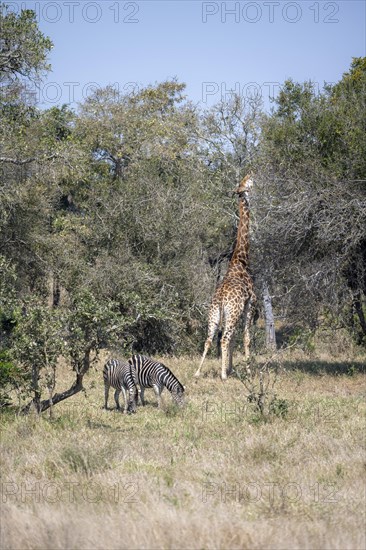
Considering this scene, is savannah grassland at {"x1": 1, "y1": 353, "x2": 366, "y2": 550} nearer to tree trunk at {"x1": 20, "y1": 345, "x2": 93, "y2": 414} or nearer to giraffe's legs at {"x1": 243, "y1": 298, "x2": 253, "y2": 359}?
tree trunk at {"x1": 20, "y1": 345, "x2": 93, "y2": 414}

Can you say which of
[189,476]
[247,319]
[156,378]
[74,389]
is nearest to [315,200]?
[247,319]

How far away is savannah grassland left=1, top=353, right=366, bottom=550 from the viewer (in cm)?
685

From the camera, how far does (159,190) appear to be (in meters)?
22.9

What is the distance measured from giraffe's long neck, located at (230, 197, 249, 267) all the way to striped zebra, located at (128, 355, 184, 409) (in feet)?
14.8

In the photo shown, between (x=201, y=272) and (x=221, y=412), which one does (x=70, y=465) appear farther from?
(x=201, y=272)

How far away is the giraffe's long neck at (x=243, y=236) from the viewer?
60.6ft

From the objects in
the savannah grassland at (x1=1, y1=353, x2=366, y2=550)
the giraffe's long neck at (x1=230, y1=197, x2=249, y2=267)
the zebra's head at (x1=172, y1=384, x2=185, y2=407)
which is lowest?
the savannah grassland at (x1=1, y1=353, x2=366, y2=550)

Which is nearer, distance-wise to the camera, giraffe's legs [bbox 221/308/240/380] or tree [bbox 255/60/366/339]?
tree [bbox 255/60/366/339]

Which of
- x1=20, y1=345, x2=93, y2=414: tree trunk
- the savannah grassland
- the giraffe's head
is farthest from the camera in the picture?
the giraffe's head

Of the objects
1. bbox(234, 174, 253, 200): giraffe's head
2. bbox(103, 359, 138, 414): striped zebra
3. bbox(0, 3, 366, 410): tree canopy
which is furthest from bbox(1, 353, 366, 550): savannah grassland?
bbox(234, 174, 253, 200): giraffe's head

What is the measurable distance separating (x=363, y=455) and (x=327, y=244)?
775cm

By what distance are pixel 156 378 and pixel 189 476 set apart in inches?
216

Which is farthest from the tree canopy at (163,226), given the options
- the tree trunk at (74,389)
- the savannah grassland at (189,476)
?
the savannah grassland at (189,476)

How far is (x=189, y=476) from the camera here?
29.8 feet
